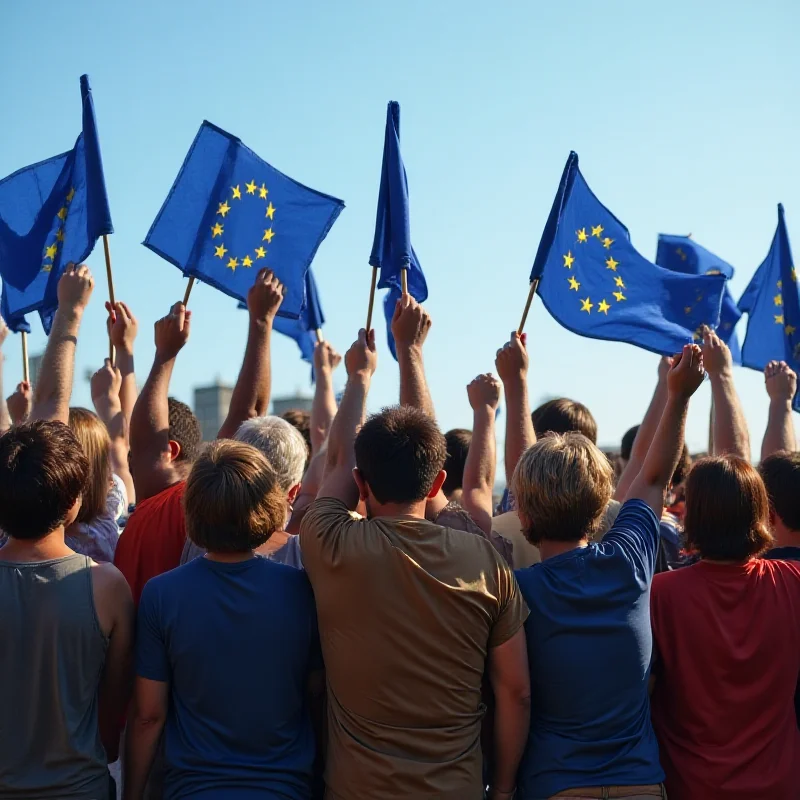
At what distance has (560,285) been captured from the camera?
6.55 metres

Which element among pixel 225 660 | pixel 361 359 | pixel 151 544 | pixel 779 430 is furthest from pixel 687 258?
pixel 225 660

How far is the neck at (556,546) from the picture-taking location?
12.7 feet

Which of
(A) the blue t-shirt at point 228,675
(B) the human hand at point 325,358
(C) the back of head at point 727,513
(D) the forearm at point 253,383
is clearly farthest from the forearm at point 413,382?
(B) the human hand at point 325,358

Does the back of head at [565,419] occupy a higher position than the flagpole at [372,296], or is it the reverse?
the flagpole at [372,296]

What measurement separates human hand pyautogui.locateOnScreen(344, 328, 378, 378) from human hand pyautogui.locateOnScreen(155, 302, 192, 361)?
103 cm

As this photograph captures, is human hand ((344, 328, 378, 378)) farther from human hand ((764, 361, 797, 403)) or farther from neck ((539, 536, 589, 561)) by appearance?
human hand ((764, 361, 797, 403))

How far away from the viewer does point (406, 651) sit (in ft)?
11.5

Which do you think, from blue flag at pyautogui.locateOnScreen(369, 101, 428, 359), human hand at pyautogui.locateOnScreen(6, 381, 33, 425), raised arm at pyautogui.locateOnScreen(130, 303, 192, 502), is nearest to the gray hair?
raised arm at pyautogui.locateOnScreen(130, 303, 192, 502)

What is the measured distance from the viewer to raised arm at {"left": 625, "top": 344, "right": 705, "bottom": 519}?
164 inches

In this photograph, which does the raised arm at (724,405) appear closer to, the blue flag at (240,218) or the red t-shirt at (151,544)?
the blue flag at (240,218)

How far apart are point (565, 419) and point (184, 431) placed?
6.96 ft

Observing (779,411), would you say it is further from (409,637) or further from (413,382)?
(409,637)

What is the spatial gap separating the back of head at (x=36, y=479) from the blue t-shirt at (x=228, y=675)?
0.45 meters

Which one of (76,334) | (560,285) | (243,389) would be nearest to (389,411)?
(243,389)
